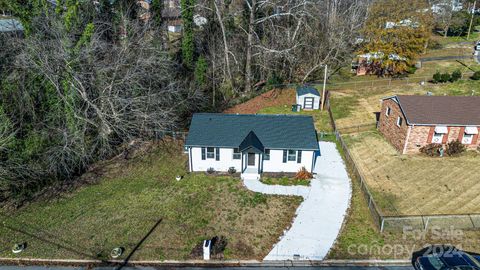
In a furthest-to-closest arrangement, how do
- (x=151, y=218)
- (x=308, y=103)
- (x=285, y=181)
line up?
1. (x=308, y=103)
2. (x=285, y=181)
3. (x=151, y=218)

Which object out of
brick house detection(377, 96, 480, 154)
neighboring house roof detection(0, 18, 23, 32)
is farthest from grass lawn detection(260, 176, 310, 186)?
neighboring house roof detection(0, 18, 23, 32)

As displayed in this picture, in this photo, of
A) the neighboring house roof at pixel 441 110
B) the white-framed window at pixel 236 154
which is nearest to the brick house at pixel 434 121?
the neighboring house roof at pixel 441 110

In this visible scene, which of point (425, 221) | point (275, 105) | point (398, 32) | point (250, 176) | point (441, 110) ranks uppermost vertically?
point (398, 32)

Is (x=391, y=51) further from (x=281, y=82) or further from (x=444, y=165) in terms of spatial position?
(x=444, y=165)

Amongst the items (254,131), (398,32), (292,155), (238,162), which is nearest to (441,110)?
(292,155)

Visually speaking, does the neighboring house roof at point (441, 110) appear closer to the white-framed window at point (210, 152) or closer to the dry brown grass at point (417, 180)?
the dry brown grass at point (417, 180)

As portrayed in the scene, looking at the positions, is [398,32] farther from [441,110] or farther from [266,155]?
[266,155]

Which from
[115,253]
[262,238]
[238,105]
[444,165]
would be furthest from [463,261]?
[238,105]
